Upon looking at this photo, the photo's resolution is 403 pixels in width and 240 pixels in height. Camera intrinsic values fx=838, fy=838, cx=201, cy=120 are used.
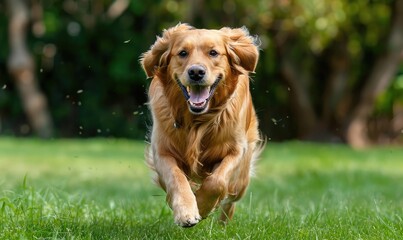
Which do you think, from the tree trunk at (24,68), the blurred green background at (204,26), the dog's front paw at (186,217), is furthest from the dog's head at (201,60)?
the tree trunk at (24,68)

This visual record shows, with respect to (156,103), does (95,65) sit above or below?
below

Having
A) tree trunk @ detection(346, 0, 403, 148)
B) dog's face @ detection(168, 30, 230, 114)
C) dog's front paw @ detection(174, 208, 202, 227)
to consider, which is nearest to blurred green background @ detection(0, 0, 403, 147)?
tree trunk @ detection(346, 0, 403, 148)

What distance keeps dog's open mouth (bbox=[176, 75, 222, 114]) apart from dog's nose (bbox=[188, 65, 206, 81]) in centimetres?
8

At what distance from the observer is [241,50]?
5387mm

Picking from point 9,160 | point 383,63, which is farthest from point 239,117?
point 383,63

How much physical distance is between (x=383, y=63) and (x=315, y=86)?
260 cm

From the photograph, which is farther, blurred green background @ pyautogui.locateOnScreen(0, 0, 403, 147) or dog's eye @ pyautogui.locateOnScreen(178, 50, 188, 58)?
blurred green background @ pyautogui.locateOnScreen(0, 0, 403, 147)

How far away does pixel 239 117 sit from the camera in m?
5.46

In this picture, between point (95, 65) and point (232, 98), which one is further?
point (95, 65)

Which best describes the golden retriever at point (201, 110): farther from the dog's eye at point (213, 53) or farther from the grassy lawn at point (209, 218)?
the grassy lawn at point (209, 218)

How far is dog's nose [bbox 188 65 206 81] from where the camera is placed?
4.92 meters

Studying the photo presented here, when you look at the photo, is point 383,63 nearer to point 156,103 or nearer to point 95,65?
point 95,65

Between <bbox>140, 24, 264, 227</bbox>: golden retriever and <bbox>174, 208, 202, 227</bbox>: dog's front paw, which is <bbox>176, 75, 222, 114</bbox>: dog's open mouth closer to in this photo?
<bbox>140, 24, 264, 227</bbox>: golden retriever

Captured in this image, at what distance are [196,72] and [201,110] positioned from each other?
0.24 metres
